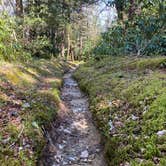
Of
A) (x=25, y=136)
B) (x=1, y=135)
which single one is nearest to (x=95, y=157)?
(x=25, y=136)

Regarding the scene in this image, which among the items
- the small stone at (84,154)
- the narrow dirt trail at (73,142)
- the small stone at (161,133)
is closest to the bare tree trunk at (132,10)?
the narrow dirt trail at (73,142)

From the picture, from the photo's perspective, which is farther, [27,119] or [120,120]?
[120,120]

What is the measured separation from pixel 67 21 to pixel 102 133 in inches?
1458

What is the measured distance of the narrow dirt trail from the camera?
7.01 m

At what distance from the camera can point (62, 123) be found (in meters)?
9.66

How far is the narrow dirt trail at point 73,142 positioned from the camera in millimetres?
7012

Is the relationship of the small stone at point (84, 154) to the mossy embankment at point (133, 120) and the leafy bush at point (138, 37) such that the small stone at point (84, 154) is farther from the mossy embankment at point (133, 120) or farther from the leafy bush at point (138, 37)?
the leafy bush at point (138, 37)

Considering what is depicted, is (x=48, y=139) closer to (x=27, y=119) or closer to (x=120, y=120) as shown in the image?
(x=27, y=119)

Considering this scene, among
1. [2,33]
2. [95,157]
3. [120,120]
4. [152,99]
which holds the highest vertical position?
[2,33]

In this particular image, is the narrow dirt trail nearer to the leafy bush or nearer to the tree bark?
the leafy bush

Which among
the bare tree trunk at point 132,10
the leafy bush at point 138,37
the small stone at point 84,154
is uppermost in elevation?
the bare tree trunk at point 132,10

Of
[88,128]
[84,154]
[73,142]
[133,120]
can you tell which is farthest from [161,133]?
[88,128]

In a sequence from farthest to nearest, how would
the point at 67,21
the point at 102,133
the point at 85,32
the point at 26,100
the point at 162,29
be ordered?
the point at 85,32 → the point at 67,21 → the point at 162,29 → the point at 26,100 → the point at 102,133

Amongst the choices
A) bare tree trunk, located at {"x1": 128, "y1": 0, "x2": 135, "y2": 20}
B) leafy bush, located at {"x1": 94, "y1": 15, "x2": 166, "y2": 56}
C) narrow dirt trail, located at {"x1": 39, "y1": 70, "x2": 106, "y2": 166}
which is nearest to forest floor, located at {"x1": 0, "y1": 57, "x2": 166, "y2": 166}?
narrow dirt trail, located at {"x1": 39, "y1": 70, "x2": 106, "y2": 166}
